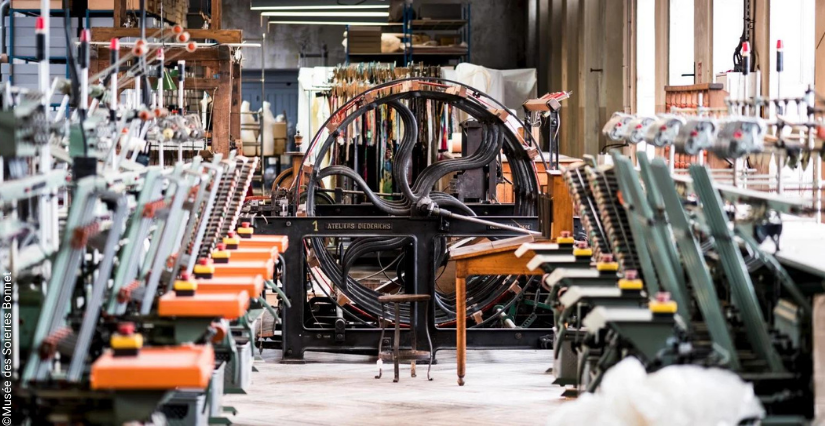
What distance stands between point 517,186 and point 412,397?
2.64 meters

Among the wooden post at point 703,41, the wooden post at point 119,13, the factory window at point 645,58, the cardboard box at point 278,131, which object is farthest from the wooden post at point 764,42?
the cardboard box at point 278,131

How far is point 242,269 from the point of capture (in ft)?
18.6

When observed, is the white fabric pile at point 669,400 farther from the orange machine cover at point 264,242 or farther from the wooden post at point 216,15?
the wooden post at point 216,15

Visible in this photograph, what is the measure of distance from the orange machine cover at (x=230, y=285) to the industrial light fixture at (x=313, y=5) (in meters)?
9.57

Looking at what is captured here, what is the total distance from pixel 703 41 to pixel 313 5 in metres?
5.60

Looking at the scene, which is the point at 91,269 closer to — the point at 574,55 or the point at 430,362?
the point at 430,362

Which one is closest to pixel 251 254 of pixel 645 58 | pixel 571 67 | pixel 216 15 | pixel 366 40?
pixel 216 15

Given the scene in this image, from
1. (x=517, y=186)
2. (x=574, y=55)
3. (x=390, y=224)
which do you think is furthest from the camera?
(x=574, y=55)

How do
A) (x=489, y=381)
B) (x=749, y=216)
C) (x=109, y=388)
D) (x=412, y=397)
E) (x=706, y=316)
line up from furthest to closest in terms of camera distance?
1. (x=489, y=381)
2. (x=412, y=397)
3. (x=749, y=216)
4. (x=706, y=316)
5. (x=109, y=388)

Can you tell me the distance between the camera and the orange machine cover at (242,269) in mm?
5602

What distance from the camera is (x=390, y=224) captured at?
29.6 ft

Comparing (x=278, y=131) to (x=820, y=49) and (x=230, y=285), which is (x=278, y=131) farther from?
(x=230, y=285)

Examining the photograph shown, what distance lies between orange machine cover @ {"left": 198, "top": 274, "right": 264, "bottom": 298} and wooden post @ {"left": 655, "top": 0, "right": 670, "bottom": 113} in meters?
8.08

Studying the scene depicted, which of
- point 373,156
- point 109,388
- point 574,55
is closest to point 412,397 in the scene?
point 109,388
